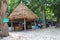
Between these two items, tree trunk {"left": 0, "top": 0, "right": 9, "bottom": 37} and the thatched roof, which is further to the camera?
the thatched roof

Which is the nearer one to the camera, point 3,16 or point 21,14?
point 3,16

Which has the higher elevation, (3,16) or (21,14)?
(3,16)

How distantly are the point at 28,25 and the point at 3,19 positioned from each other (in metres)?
10.9

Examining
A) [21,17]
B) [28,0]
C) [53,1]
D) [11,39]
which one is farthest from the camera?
[28,0]

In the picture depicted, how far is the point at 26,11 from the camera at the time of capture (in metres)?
19.4

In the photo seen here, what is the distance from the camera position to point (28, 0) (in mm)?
21906

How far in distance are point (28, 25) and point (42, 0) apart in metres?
3.82

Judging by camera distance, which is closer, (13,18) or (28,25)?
(13,18)

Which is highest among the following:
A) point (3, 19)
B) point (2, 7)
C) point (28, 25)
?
point (2, 7)

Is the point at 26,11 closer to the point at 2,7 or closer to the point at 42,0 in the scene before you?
the point at 42,0

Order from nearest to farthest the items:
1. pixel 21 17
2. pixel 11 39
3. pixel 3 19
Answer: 1. pixel 11 39
2. pixel 3 19
3. pixel 21 17

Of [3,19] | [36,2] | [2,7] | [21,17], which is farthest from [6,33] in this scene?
[36,2]

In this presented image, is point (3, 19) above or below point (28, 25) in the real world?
above

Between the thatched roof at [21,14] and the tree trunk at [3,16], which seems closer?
the tree trunk at [3,16]
